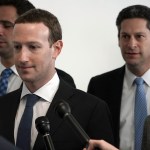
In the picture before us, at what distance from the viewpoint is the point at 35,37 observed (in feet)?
5.04

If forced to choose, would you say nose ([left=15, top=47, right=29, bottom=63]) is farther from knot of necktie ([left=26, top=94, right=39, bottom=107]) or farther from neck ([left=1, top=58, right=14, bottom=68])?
neck ([left=1, top=58, right=14, bottom=68])

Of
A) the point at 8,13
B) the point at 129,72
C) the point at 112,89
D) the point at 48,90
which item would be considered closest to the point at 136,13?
the point at 129,72

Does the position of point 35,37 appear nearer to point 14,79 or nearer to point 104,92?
point 14,79

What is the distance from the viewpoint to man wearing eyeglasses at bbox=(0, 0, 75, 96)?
208cm

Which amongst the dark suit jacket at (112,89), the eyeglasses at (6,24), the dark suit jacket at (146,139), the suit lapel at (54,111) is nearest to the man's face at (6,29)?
the eyeglasses at (6,24)

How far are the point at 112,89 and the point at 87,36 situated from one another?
89 cm

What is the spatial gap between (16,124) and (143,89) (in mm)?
740

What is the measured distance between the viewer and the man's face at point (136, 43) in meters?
2.08

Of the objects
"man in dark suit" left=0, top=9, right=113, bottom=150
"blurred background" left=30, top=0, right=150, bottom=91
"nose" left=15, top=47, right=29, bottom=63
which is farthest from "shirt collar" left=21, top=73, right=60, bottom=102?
"blurred background" left=30, top=0, right=150, bottom=91

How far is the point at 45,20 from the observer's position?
5.28 ft

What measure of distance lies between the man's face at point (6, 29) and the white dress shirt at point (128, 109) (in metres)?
0.61

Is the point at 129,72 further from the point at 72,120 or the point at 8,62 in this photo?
the point at 72,120

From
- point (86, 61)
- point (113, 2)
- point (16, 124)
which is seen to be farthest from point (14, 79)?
point (113, 2)

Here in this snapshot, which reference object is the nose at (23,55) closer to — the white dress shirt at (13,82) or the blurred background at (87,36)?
the white dress shirt at (13,82)
